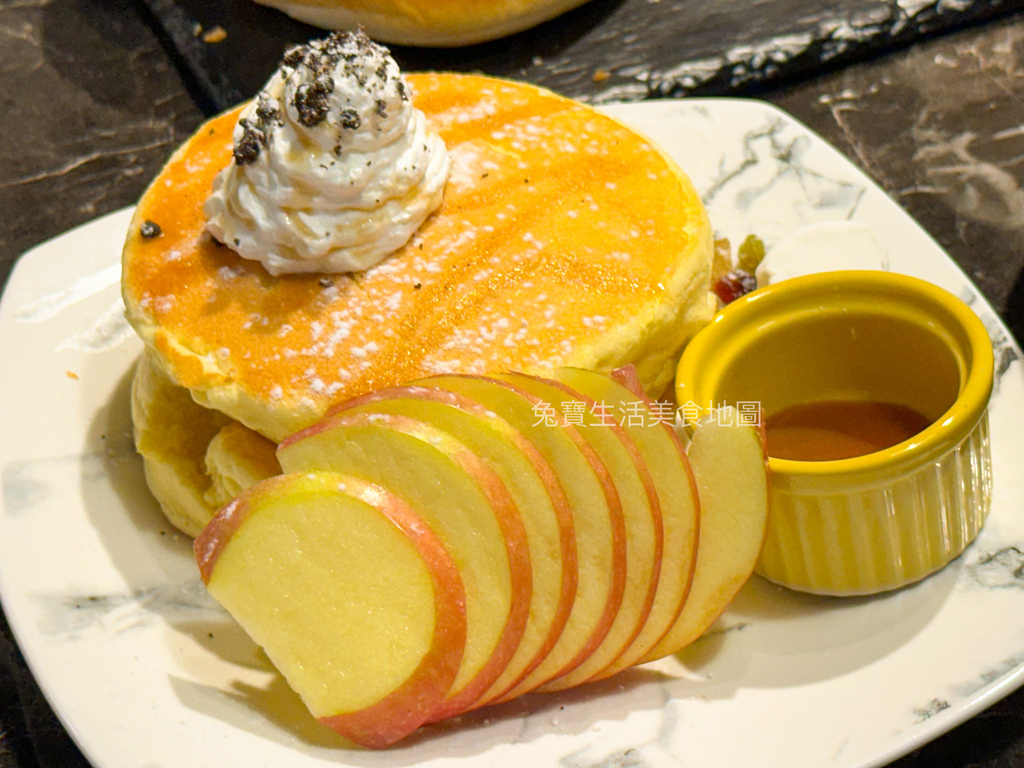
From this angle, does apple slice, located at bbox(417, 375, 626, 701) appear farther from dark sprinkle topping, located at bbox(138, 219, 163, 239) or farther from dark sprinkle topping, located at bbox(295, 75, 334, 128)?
dark sprinkle topping, located at bbox(138, 219, 163, 239)

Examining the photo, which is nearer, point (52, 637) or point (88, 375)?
point (52, 637)

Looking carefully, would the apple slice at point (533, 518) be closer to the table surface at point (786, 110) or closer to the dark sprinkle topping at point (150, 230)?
the dark sprinkle topping at point (150, 230)

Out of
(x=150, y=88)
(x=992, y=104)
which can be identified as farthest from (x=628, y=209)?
(x=150, y=88)

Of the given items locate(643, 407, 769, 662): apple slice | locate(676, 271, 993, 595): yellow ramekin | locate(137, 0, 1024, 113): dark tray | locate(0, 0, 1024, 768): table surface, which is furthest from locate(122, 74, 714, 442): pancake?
locate(137, 0, 1024, 113): dark tray

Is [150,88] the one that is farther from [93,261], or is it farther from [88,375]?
[88,375]

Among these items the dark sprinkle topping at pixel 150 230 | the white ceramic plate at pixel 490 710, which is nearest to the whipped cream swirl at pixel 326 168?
the dark sprinkle topping at pixel 150 230
